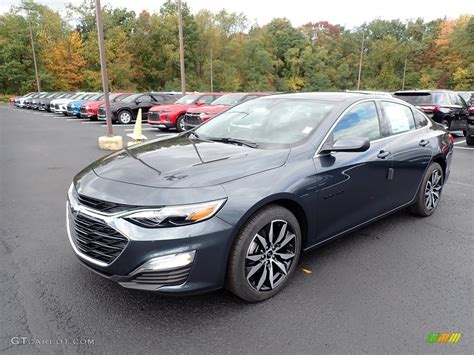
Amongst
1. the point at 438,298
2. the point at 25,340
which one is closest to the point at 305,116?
the point at 438,298

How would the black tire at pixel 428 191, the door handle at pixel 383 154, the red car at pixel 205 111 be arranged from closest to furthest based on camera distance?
the door handle at pixel 383 154, the black tire at pixel 428 191, the red car at pixel 205 111

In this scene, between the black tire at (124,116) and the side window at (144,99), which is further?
the side window at (144,99)

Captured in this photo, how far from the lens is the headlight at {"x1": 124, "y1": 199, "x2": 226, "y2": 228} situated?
247 centimetres

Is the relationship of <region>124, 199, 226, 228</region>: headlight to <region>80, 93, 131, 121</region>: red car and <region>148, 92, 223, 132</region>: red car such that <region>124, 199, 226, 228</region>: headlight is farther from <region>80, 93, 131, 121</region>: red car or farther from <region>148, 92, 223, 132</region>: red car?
<region>80, 93, 131, 121</region>: red car

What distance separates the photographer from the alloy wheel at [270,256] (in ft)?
9.27

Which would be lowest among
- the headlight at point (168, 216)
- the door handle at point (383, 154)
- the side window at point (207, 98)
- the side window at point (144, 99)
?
the side window at point (144, 99)

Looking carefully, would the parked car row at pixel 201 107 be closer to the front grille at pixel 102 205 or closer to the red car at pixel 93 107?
the red car at pixel 93 107

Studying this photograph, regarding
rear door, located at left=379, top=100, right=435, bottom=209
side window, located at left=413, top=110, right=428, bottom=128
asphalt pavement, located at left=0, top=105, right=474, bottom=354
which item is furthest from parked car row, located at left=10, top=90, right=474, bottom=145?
asphalt pavement, located at left=0, top=105, right=474, bottom=354

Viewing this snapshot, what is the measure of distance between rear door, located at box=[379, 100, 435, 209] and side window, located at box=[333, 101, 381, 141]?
0.70ft

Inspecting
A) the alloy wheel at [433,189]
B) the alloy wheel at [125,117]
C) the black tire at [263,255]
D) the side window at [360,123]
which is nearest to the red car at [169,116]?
the alloy wheel at [125,117]

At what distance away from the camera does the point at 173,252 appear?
2453mm

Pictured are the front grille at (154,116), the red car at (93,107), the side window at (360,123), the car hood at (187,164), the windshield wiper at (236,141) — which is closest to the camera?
the car hood at (187,164)

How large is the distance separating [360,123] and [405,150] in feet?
2.53

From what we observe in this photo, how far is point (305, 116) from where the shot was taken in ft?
12.0
